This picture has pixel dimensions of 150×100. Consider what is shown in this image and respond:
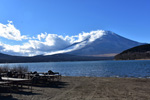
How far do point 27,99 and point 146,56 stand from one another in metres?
168

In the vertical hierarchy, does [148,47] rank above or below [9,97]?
above

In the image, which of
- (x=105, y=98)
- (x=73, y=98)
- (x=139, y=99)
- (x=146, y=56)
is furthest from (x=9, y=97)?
(x=146, y=56)

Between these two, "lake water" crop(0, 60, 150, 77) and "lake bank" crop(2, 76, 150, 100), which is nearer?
"lake bank" crop(2, 76, 150, 100)

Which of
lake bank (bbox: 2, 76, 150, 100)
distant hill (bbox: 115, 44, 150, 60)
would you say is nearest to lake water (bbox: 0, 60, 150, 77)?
lake bank (bbox: 2, 76, 150, 100)

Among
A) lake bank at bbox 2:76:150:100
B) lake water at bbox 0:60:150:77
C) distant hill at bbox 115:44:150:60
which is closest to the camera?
lake bank at bbox 2:76:150:100

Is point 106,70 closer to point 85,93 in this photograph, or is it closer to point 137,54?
point 85,93

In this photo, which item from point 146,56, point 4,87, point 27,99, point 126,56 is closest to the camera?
point 27,99

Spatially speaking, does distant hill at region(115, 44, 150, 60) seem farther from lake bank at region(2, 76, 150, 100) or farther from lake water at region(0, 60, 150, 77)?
lake bank at region(2, 76, 150, 100)

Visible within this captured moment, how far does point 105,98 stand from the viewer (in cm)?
1151

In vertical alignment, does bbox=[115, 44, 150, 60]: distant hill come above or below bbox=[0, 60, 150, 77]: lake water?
above

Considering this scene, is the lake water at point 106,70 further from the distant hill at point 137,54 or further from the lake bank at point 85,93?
the distant hill at point 137,54

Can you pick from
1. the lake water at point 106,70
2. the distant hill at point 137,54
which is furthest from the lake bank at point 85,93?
the distant hill at point 137,54

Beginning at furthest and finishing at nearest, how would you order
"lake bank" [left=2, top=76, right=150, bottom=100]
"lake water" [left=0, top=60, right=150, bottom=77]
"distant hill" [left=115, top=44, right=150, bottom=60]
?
1. "distant hill" [left=115, top=44, right=150, bottom=60]
2. "lake water" [left=0, top=60, right=150, bottom=77]
3. "lake bank" [left=2, top=76, right=150, bottom=100]

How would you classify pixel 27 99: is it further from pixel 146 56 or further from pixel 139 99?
pixel 146 56
